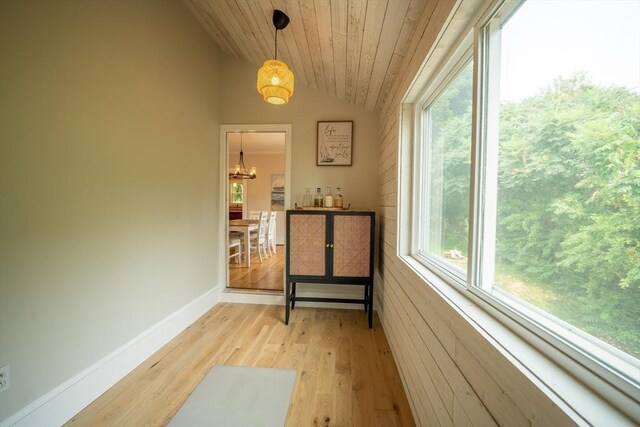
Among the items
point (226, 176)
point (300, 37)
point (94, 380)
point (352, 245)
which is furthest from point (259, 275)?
point (300, 37)

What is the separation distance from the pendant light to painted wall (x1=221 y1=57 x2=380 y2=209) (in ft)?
3.52

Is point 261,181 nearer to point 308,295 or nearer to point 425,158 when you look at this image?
point 308,295

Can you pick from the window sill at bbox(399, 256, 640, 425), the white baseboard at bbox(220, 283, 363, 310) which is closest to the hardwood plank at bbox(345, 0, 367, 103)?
the window sill at bbox(399, 256, 640, 425)

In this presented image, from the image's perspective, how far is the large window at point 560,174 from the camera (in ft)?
1.74

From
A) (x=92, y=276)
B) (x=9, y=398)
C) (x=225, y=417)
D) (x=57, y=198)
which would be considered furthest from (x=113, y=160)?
(x=225, y=417)

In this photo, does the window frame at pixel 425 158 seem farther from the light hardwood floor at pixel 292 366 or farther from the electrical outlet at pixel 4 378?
the electrical outlet at pixel 4 378

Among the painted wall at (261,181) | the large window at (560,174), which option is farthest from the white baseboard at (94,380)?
the painted wall at (261,181)

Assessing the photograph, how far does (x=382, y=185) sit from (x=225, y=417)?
91.9 inches

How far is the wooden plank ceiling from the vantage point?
1626mm

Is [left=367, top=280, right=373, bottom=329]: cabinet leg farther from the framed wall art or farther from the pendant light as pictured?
the pendant light

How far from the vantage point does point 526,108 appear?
831mm

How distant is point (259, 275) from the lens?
13.9 ft

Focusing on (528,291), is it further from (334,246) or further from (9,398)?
(9,398)

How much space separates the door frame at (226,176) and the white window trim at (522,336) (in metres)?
1.80
